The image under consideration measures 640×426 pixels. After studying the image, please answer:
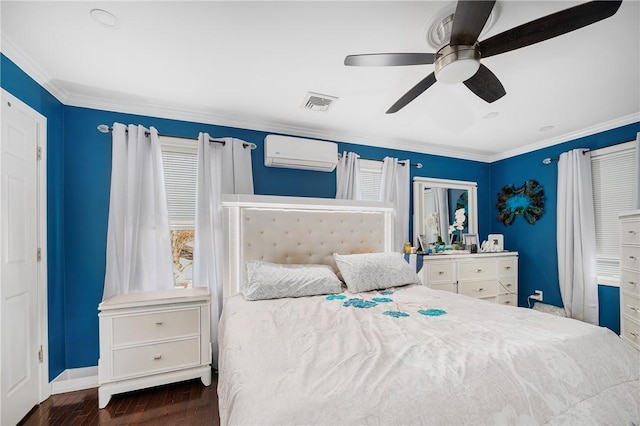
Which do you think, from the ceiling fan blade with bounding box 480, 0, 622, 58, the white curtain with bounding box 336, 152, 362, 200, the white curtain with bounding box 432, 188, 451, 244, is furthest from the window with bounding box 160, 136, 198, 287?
the white curtain with bounding box 432, 188, 451, 244

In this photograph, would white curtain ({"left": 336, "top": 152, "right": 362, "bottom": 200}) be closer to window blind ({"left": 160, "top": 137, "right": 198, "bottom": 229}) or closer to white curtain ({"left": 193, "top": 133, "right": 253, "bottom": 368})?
white curtain ({"left": 193, "top": 133, "right": 253, "bottom": 368})

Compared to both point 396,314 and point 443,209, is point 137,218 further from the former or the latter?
point 443,209

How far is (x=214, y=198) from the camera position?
288cm

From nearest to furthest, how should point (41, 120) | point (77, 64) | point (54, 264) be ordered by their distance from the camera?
point (77, 64), point (41, 120), point (54, 264)

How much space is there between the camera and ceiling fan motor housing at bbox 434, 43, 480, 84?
4.80 feet

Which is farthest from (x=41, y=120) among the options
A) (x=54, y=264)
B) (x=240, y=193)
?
(x=240, y=193)

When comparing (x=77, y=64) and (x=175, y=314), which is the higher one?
(x=77, y=64)

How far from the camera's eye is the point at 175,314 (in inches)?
92.0

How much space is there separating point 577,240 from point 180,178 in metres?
4.47

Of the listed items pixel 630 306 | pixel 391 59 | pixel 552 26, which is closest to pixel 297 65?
pixel 391 59

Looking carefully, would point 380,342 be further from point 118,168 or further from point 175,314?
point 118,168

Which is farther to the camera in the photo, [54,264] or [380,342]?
[54,264]

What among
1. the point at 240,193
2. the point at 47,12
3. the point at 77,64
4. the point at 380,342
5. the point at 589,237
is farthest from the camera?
the point at 589,237

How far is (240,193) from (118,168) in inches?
42.4
